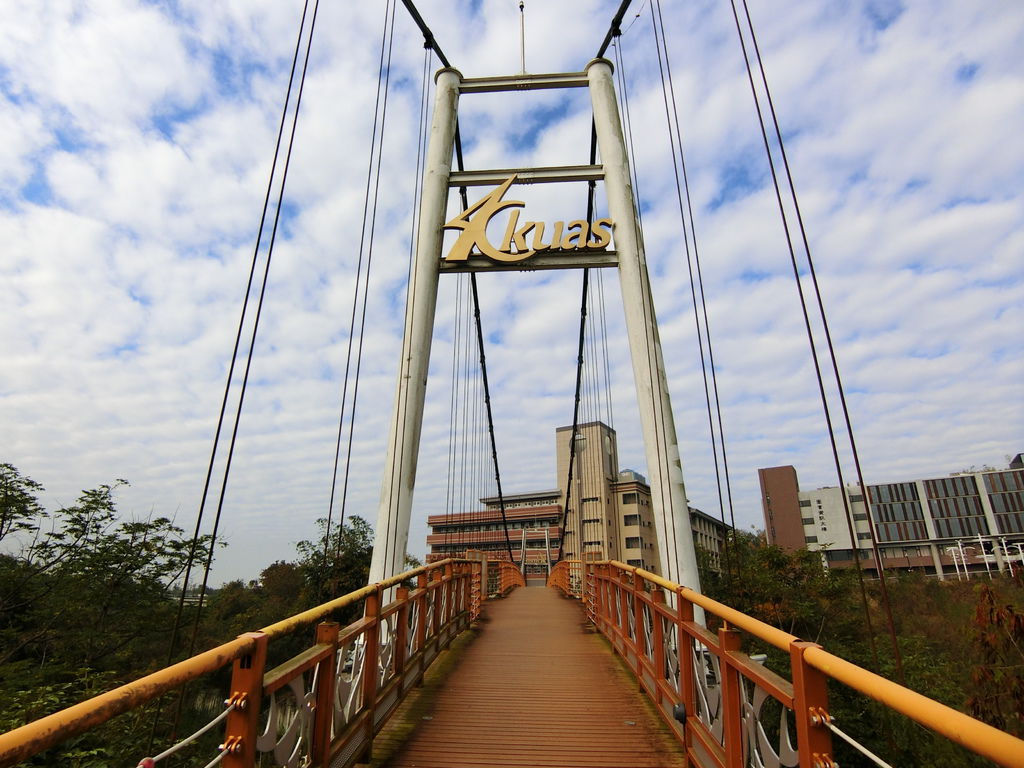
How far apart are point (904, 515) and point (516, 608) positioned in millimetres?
46876

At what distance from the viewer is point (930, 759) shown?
10797 millimetres

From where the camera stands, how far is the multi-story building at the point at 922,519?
4069 cm

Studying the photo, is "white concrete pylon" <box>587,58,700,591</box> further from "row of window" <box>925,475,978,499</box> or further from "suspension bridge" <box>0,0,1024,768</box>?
"row of window" <box>925,475,978,499</box>

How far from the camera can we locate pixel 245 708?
1859 mm

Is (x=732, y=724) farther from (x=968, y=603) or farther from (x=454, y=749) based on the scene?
(x=968, y=603)

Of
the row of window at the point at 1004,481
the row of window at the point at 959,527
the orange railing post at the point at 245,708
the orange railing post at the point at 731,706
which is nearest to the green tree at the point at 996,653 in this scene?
the orange railing post at the point at 731,706

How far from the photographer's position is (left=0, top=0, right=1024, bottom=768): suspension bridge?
1675mm

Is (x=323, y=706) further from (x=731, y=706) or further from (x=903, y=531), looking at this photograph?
(x=903, y=531)

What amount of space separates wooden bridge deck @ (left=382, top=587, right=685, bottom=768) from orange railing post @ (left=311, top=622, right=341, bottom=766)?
23.9 inches

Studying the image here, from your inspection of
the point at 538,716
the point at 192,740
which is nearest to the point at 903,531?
the point at 538,716

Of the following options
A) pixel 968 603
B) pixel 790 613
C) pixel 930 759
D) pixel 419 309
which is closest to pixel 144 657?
pixel 419 309

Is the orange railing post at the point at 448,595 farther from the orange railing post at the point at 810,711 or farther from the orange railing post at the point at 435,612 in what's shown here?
the orange railing post at the point at 810,711

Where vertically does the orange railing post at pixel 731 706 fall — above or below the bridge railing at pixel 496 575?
below

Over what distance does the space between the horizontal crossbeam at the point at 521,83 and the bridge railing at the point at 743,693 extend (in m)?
6.03
